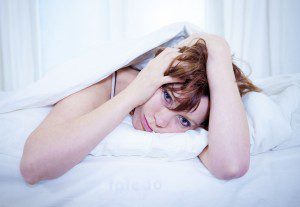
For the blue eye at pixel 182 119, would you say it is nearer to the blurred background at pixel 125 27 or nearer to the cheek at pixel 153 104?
the cheek at pixel 153 104

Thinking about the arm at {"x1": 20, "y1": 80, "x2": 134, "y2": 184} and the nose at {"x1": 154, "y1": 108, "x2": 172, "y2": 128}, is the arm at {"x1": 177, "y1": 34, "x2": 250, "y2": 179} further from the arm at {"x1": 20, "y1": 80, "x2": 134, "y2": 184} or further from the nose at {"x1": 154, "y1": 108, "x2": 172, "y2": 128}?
the arm at {"x1": 20, "y1": 80, "x2": 134, "y2": 184}

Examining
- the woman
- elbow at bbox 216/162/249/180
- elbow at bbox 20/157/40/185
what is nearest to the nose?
the woman

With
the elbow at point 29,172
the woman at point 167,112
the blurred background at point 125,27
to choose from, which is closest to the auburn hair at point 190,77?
the woman at point 167,112

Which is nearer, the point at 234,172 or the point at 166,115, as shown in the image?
the point at 234,172

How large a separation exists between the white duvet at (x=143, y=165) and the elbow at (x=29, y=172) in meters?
0.03

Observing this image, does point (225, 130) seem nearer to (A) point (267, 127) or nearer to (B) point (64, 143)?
(A) point (267, 127)

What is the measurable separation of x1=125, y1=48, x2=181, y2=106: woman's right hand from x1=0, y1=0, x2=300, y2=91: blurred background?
1.42m

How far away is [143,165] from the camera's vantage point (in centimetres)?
63

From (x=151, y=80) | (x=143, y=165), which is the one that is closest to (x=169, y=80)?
(x=151, y=80)

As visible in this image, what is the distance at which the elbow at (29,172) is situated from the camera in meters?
0.56

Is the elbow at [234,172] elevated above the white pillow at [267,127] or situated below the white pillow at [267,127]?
below

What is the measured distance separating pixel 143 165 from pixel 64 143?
21 centimetres

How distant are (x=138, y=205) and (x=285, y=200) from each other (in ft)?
→ 1.26

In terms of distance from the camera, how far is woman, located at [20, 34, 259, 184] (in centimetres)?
58
